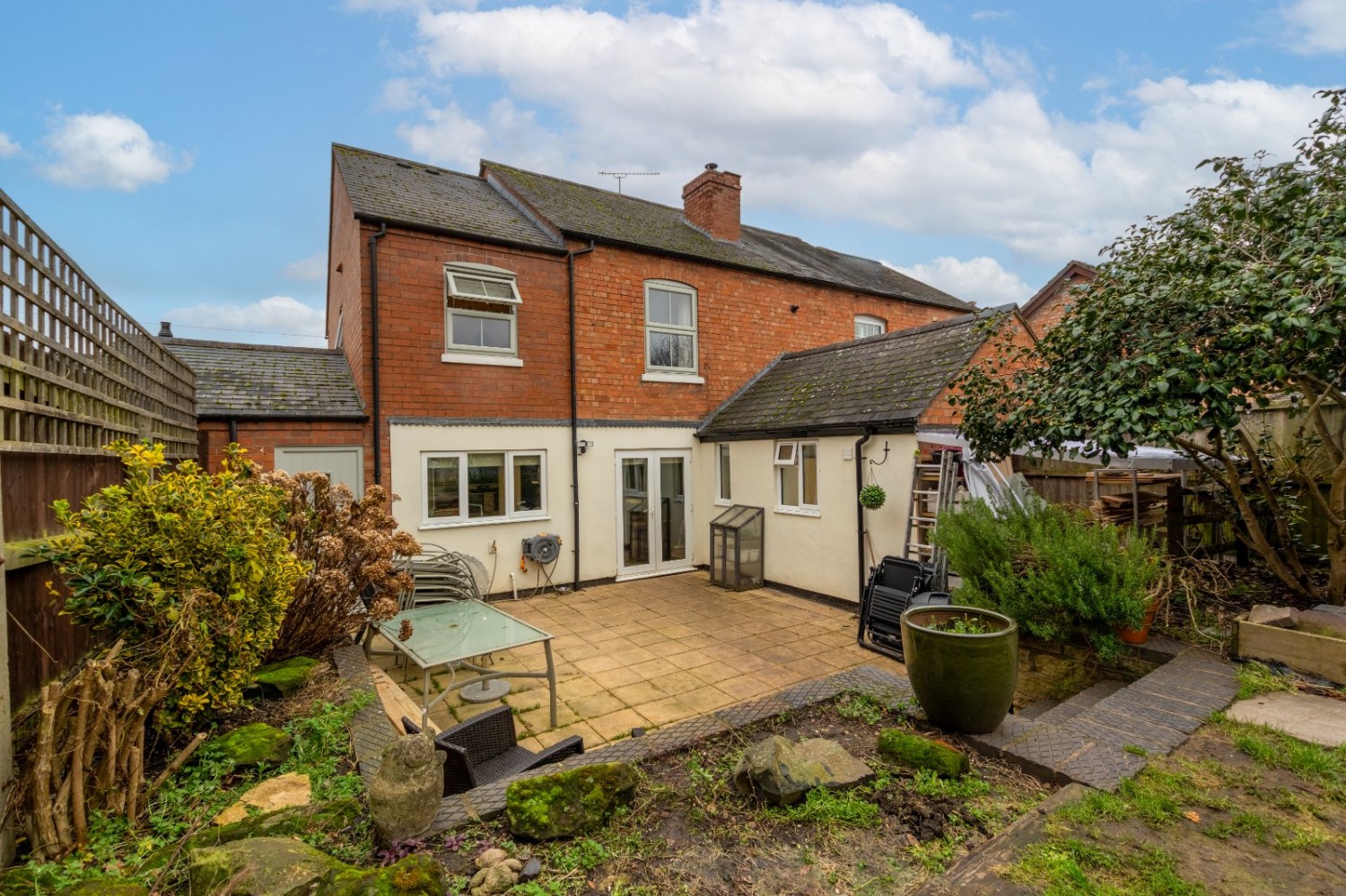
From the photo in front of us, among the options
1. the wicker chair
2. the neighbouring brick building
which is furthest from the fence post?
the neighbouring brick building

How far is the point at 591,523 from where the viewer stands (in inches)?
376

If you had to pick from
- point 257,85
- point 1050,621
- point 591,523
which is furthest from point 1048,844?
point 257,85

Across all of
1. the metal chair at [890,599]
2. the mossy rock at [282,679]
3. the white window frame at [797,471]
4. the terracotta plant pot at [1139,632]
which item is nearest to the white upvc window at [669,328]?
the white window frame at [797,471]

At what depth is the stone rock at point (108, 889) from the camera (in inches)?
73.5

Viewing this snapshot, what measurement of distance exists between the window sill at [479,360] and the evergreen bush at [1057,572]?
21.1ft

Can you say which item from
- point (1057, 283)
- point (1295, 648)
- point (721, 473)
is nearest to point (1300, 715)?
point (1295, 648)

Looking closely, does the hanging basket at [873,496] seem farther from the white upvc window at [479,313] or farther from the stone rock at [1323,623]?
the white upvc window at [479,313]

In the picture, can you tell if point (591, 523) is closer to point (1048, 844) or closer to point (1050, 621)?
point (1050, 621)

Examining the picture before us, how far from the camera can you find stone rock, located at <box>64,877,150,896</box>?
1867 mm

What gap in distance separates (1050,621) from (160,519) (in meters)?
6.08

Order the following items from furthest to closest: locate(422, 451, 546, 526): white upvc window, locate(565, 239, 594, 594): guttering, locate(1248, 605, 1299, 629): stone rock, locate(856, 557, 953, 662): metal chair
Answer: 1. locate(565, 239, 594, 594): guttering
2. locate(422, 451, 546, 526): white upvc window
3. locate(856, 557, 953, 662): metal chair
4. locate(1248, 605, 1299, 629): stone rock

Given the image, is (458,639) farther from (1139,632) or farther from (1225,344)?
(1225,344)

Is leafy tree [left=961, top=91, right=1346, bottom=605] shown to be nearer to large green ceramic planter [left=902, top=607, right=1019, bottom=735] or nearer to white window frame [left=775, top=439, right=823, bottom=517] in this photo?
large green ceramic planter [left=902, top=607, right=1019, bottom=735]

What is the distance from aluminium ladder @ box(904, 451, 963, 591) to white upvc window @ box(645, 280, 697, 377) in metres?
4.65
